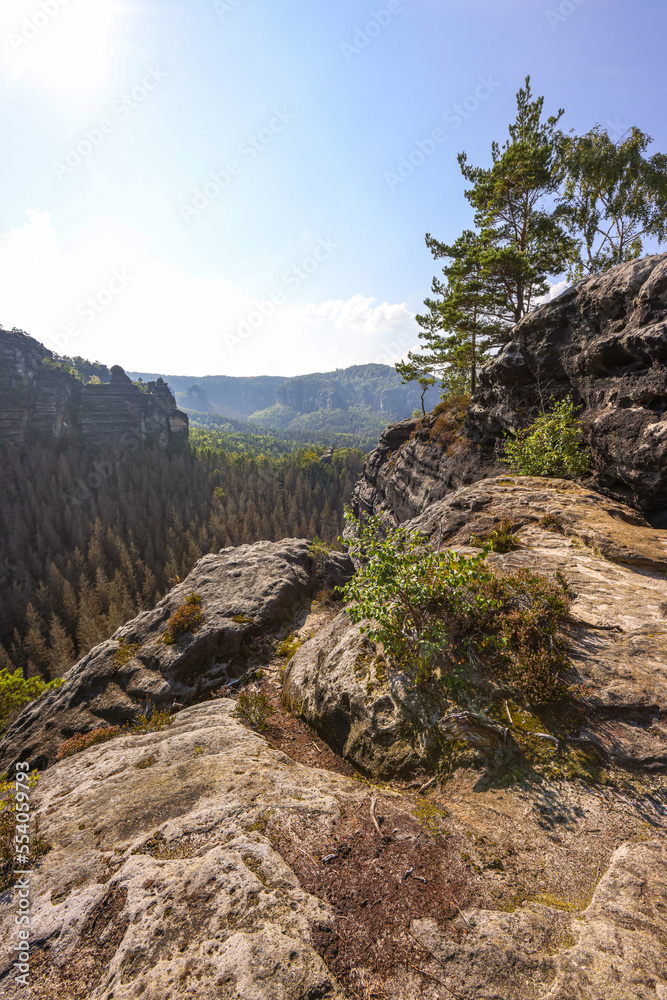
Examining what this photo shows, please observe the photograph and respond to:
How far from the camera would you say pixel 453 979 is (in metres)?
3.20

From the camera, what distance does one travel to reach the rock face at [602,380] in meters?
11.3

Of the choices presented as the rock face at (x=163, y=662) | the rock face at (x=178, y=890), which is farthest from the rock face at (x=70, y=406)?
the rock face at (x=178, y=890)

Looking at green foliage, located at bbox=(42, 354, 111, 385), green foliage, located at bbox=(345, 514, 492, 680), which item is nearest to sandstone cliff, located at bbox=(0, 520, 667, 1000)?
green foliage, located at bbox=(345, 514, 492, 680)

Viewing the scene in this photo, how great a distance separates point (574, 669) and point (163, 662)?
12993 mm

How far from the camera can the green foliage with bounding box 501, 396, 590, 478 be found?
1358 cm

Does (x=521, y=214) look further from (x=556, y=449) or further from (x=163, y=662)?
(x=163, y=662)

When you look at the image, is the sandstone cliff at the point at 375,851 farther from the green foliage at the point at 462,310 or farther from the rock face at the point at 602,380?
the green foliage at the point at 462,310

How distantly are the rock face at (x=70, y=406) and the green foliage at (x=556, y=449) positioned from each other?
137 metres

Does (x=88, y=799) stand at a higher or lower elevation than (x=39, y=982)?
lower

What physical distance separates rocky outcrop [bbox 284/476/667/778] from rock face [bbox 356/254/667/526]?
1.73m

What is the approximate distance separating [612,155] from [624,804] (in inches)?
1717

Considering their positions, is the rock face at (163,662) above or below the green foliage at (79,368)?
below

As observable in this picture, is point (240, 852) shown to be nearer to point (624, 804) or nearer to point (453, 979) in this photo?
point (453, 979)

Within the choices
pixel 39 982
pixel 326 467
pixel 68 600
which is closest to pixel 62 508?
pixel 68 600
